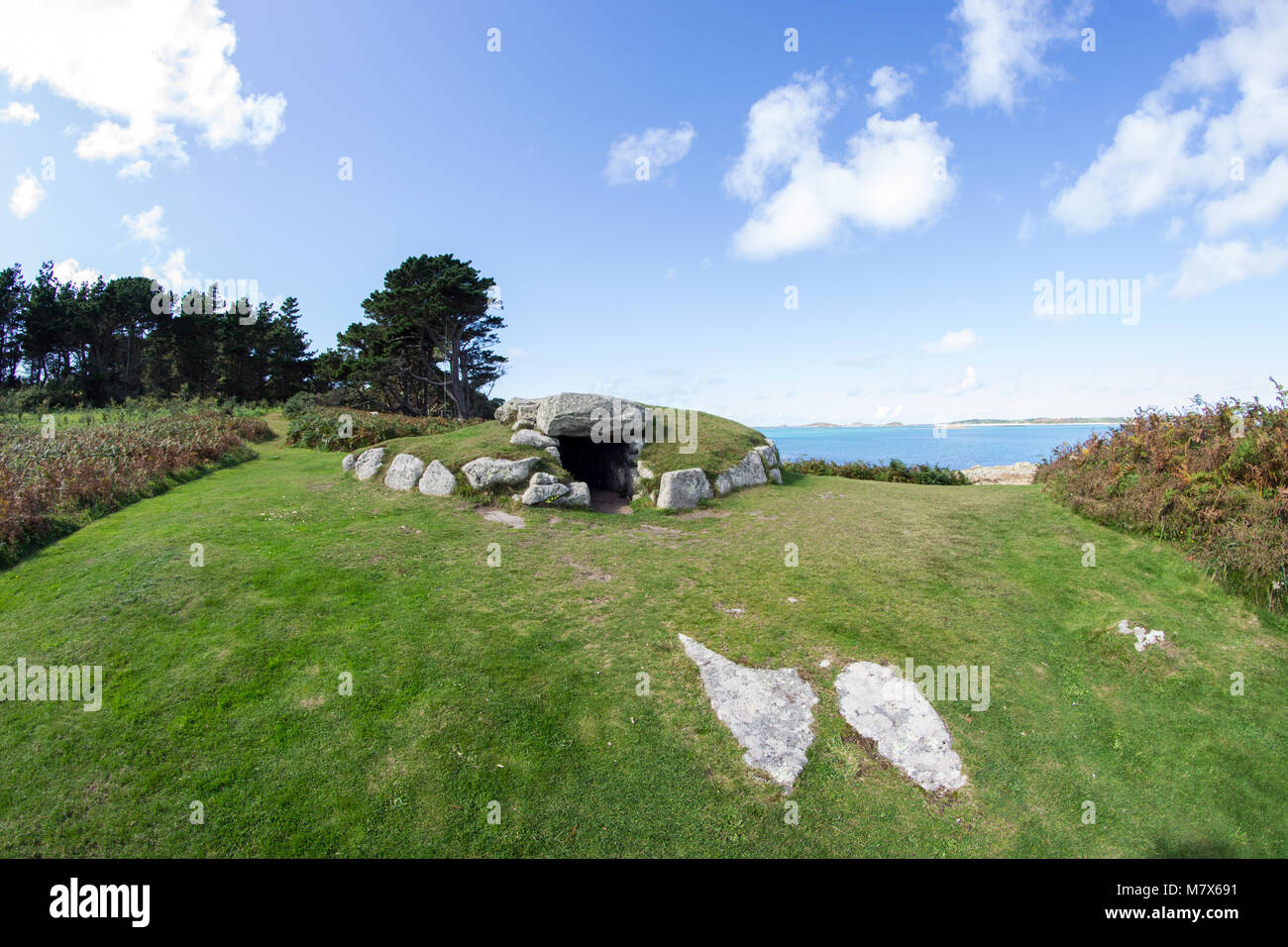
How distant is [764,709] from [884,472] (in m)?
21.0

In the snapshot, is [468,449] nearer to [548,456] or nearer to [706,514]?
[548,456]

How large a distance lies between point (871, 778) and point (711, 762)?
187cm

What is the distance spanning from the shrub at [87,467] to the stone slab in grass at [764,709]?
12.9 meters

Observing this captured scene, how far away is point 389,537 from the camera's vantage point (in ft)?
39.2

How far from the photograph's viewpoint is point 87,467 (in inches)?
536

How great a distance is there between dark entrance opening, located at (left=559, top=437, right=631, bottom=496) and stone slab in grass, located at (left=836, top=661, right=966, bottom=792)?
1161 cm

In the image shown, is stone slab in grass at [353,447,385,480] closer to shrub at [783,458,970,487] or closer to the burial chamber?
the burial chamber

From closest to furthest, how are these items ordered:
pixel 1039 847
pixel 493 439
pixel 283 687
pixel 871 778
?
1. pixel 1039 847
2. pixel 871 778
3. pixel 283 687
4. pixel 493 439

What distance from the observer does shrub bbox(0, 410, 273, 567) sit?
10930 mm

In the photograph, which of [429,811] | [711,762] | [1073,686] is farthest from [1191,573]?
[429,811]

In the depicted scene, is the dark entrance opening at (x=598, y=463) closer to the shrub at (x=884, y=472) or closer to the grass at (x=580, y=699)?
the grass at (x=580, y=699)

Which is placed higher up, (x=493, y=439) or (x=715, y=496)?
(x=493, y=439)
